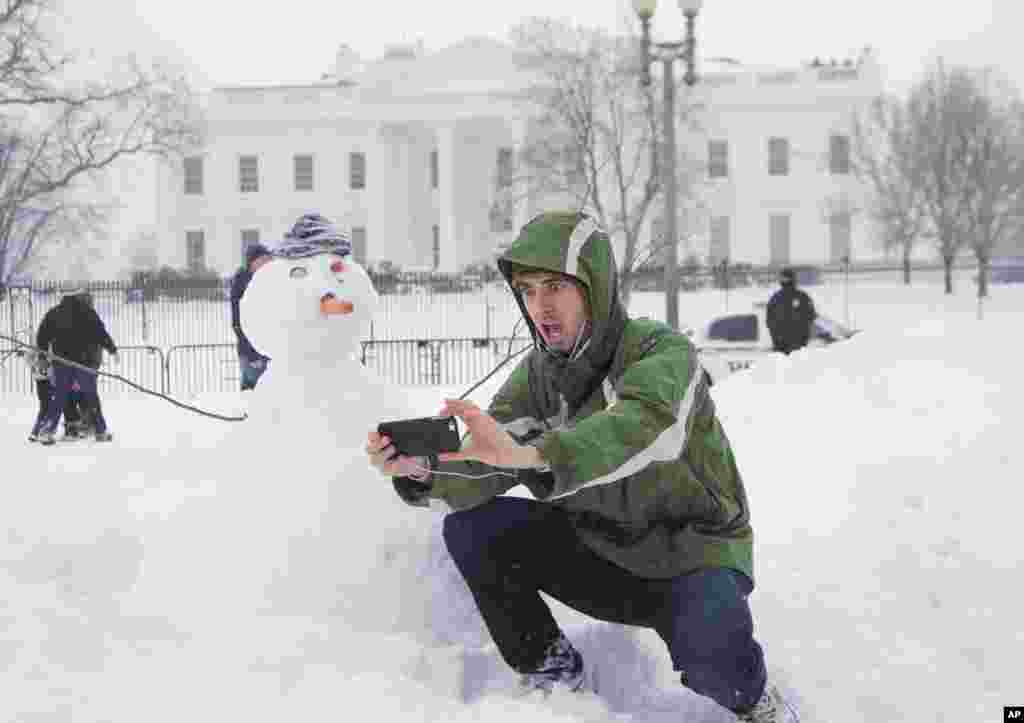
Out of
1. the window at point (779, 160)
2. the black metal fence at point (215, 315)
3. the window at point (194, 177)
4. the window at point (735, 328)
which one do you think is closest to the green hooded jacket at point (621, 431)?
the window at point (735, 328)

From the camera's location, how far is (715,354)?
13.2m

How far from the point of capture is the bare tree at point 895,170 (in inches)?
1353

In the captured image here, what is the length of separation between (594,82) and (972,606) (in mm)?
26664

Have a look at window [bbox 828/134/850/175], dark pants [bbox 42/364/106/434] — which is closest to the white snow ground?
dark pants [bbox 42/364/106/434]

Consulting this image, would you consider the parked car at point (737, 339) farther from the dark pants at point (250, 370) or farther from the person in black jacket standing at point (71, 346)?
the person in black jacket standing at point (71, 346)

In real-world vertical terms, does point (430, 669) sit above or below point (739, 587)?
below

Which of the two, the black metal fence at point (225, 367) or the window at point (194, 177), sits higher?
the window at point (194, 177)

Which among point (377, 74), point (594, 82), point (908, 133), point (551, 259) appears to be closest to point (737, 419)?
point (551, 259)

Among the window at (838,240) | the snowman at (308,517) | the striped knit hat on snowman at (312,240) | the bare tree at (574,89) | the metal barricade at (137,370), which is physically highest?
the bare tree at (574,89)

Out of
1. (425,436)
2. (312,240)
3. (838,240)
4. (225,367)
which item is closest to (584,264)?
(425,436)

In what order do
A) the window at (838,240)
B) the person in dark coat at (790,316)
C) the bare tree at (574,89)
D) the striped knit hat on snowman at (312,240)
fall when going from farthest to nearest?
the window at (838,240)
the bare tree at (574,89)
the person in dark coat at (790,316)
the striped knit hat on snowman at (312,240)

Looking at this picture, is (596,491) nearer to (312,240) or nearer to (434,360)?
(312,240)

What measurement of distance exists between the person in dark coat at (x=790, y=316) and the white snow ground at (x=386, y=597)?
21.3 ft

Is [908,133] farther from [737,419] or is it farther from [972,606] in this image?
[972,606]
